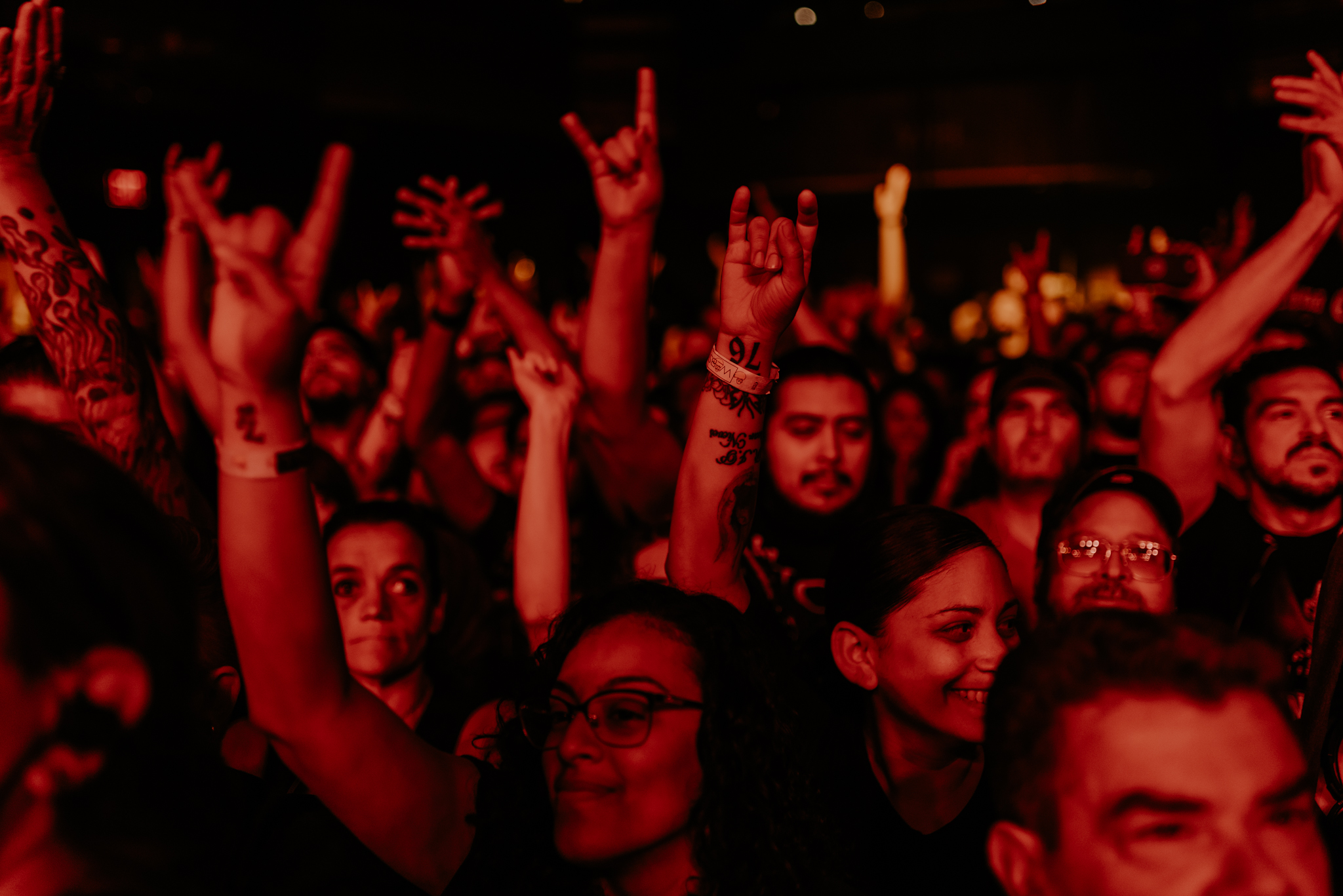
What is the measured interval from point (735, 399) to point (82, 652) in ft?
3.73

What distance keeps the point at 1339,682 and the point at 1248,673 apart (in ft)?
2.61

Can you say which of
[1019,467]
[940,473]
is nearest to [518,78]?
[940,473]

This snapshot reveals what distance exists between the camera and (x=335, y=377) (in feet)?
12.8

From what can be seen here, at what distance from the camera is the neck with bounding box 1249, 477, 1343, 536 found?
105 inches

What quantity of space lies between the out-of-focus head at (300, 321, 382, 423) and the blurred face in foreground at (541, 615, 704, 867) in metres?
2.52

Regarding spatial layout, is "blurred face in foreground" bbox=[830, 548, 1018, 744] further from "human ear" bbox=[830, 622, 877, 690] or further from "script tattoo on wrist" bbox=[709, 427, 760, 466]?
"script tattoo on wrist" bbox=[709, 427, 760, 466]

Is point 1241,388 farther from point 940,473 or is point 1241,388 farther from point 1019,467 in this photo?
point 940,473

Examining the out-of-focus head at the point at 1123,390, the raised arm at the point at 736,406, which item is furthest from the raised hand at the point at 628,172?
the out-of-focus head at the point at 1123,390

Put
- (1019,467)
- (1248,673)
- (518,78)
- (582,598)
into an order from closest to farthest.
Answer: (1248,673)
(582,598)
(1019,467)
(518,78)

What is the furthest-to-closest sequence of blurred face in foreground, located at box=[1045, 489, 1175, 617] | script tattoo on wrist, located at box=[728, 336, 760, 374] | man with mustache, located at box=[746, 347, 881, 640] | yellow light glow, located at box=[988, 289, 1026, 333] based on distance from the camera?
yellow light glow, located at box=[988, 289, 1026, 333], man with mustache, located at box=[746, 347, 881, 640], blurred face in foreground, located at box=[1045, 489, 1175, 617], script tattoo on wrist, located at box=[728, 336, 760, 374]

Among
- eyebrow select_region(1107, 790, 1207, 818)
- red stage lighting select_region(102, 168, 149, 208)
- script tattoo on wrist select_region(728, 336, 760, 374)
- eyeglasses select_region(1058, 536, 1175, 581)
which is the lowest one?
eyebrow select_region(1107, 790, 1207, 818)

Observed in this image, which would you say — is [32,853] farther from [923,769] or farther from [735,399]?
[923,769]

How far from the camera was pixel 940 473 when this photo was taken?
4395 mm

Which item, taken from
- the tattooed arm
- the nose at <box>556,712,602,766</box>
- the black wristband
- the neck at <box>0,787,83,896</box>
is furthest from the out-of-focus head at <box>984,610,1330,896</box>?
the black wristband
